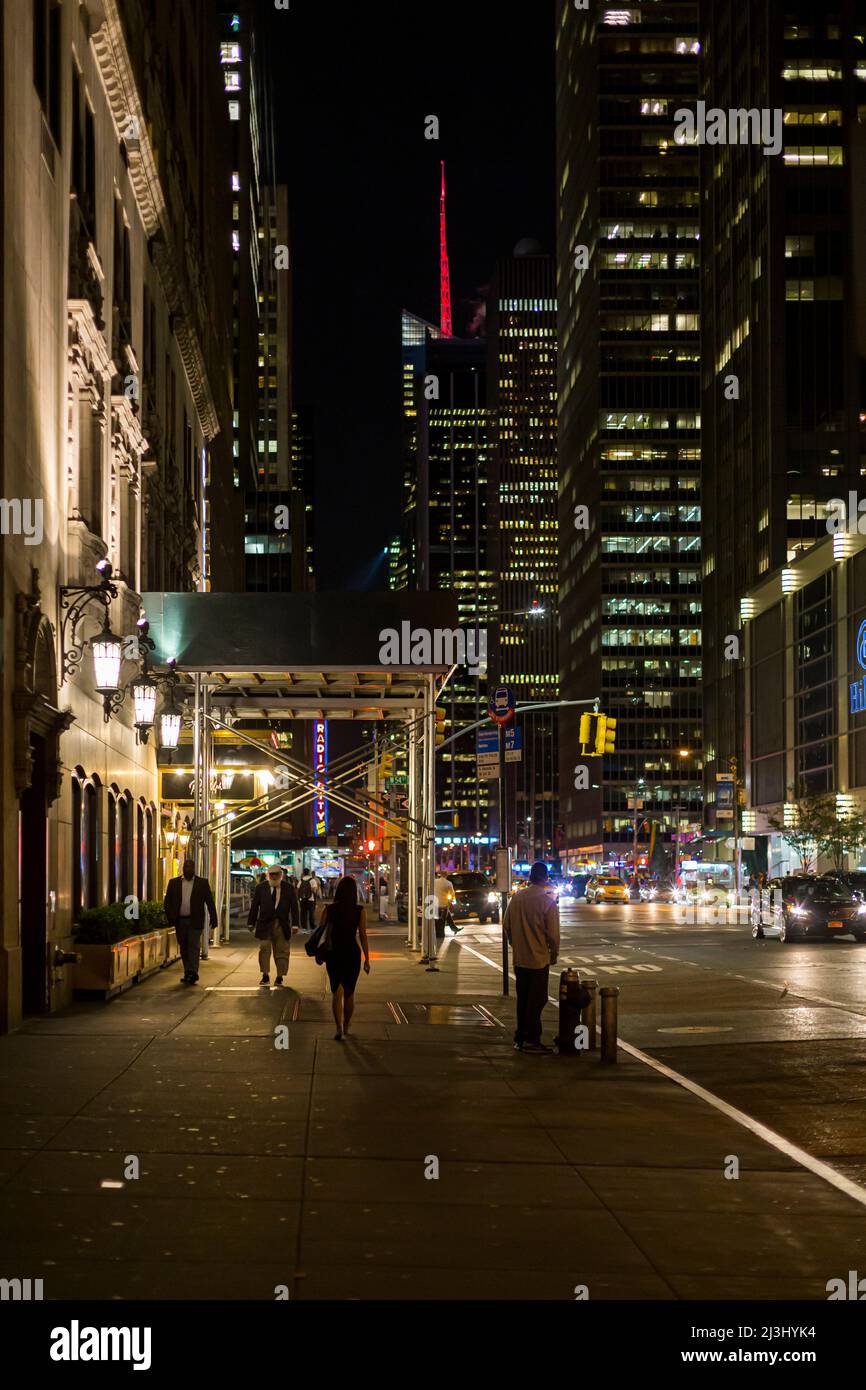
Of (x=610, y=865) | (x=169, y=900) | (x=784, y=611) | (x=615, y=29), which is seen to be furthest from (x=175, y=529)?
(x=615, y=29)

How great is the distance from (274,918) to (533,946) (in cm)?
820

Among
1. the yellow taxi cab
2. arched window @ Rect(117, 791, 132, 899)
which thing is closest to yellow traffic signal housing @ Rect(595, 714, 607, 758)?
arched window @ Rect(117, 791, 132, 899)

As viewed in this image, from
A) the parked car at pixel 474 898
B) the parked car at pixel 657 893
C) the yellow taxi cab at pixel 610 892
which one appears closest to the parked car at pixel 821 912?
the parked car at pixel 474 898

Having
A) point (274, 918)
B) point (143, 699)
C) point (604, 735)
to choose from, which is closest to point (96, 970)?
point (274, 918)

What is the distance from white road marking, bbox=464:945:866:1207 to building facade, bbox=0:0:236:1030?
6589mm

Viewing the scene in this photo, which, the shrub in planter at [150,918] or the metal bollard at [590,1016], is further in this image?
the shrub in planter at [150,918]

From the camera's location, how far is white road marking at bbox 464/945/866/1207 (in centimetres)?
963

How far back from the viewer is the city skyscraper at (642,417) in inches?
6609

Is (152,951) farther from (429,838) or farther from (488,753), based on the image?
(488,753)

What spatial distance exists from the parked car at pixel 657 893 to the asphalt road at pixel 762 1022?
51.4 metres

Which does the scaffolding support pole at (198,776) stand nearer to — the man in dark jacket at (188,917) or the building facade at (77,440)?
the building facade at (77,440)

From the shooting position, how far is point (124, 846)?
2691cm

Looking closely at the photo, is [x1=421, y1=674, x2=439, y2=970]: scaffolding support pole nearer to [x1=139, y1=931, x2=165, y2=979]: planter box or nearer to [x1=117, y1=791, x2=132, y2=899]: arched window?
[x1=139, y1=931, x2=165, y2=979]: planter box

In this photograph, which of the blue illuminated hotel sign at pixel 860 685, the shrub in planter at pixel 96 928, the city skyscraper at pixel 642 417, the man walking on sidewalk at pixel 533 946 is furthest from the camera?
the city skyscraper at pixel 642 417
